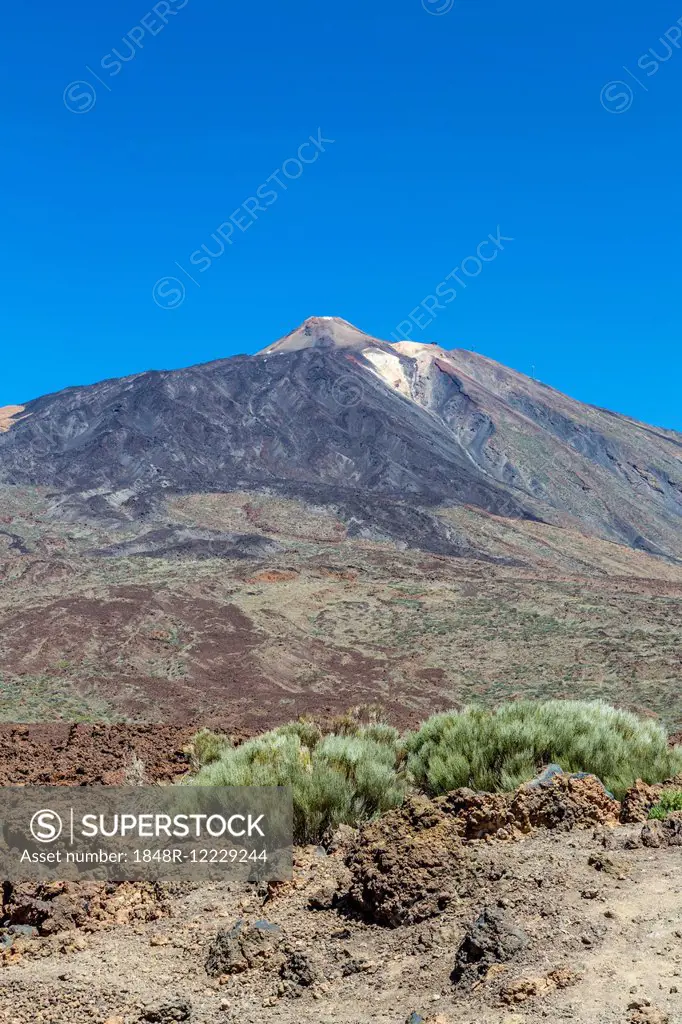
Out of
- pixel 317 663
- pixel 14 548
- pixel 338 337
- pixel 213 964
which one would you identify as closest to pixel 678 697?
pixel 317 663

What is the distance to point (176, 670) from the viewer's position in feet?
92.8

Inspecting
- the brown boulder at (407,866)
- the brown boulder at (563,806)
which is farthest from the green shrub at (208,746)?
the brown boulder at (563,806)

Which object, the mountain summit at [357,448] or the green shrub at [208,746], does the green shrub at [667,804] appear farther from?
the mountain summit at [357,448]

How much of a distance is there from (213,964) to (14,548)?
4668 cm

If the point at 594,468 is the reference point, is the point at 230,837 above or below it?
below

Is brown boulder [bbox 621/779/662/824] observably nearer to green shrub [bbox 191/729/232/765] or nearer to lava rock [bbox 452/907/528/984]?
lava rock [bbox 452/907/528/984]

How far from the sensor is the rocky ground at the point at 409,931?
13.0ft

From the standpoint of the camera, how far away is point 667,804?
6.09 meters

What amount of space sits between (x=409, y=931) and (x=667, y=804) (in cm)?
228

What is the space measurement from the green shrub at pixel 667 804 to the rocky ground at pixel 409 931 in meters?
0.14

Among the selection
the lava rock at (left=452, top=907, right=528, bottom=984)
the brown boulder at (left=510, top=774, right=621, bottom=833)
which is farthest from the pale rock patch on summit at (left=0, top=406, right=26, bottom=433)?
the lava rock at (left=452, top=907, right=528, bottom=984)

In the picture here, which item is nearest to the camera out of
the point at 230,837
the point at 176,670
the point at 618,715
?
the point at 230,837

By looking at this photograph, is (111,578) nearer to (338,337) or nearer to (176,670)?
(176,670)

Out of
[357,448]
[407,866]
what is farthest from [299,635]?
[357,448]
